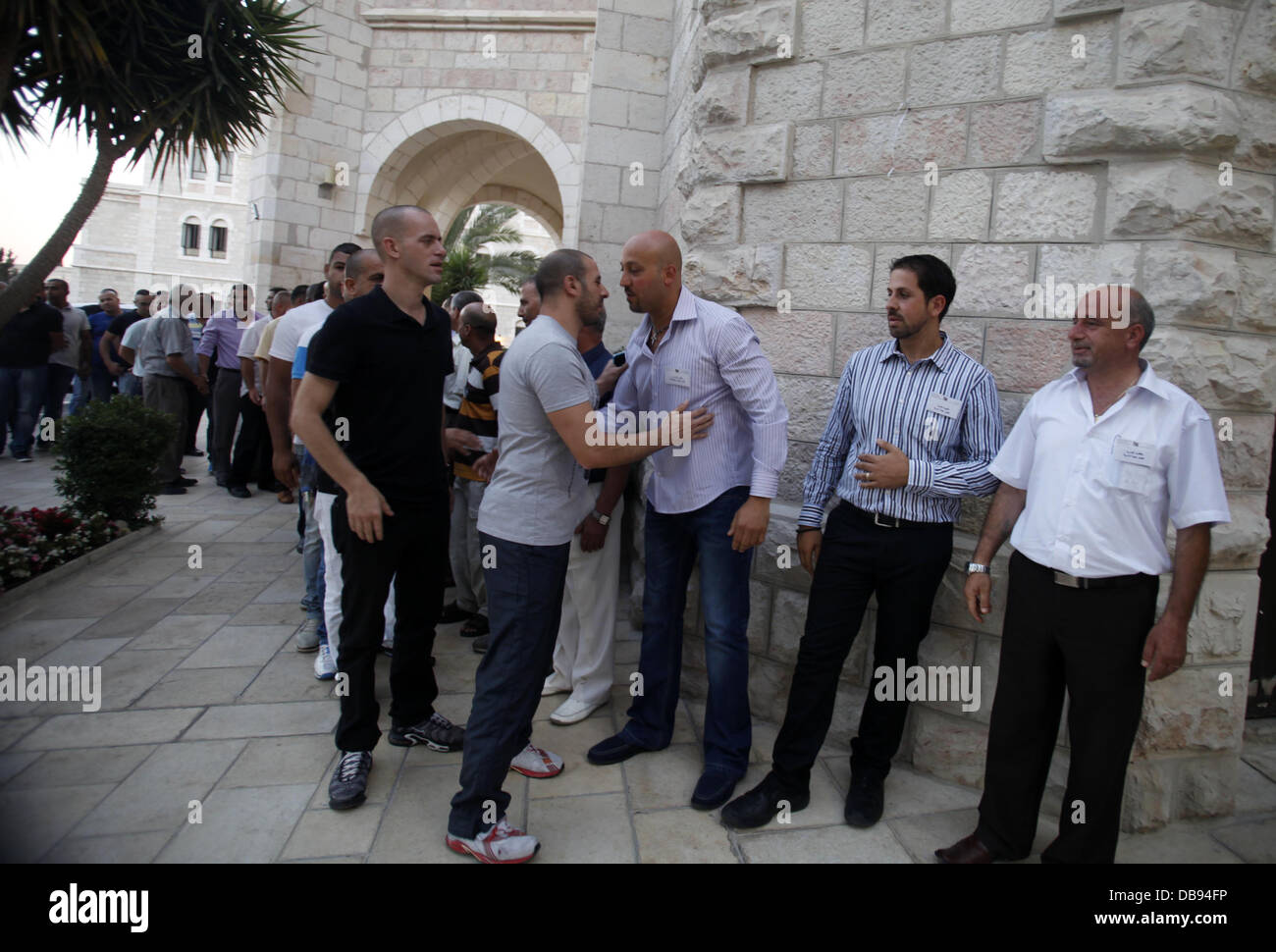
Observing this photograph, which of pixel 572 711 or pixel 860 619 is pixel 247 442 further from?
pixel 860 619

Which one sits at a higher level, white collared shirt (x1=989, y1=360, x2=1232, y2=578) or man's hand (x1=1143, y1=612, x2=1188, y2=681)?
white collared shirt (x1=989, y1=360, x2=1232, y2=578)

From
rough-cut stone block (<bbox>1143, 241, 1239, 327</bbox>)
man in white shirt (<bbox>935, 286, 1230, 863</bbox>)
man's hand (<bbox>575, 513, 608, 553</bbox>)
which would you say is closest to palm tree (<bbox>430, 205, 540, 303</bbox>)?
man's hand (<bbox>575, 513, 608, 553</bbox>)

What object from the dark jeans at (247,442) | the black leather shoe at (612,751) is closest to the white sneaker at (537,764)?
the black leather shoe at (612,751)

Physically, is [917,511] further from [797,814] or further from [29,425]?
[29,425]

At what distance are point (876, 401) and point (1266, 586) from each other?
256 centimetres

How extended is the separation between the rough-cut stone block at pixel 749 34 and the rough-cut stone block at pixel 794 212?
608mm

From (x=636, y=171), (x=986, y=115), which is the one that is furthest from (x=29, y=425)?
(x=986, y=115)

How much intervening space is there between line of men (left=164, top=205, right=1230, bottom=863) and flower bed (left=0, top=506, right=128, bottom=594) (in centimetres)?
292

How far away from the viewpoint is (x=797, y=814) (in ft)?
9.61

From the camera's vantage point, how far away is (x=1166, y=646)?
2.31 m

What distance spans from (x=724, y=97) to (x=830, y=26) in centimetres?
55

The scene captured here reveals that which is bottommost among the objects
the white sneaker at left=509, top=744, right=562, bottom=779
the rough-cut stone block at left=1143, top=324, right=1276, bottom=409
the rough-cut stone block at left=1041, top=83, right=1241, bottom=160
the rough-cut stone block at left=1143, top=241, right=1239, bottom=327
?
the white sneaker at left=509, top=744, right=562, bottom=779

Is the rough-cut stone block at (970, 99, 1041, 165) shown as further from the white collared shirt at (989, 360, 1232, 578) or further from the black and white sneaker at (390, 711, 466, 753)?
the black and white sneaker at (390, 711, 466, 753)

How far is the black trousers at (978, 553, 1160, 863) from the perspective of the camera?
2.38 metres
